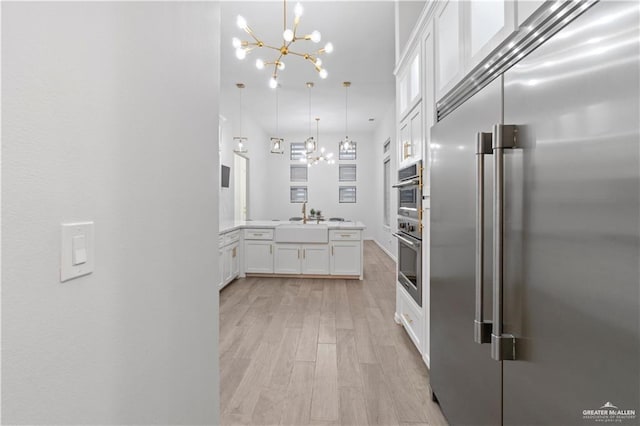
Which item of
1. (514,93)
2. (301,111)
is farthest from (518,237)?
(301,111)

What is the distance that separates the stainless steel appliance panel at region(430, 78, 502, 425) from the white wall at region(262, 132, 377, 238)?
27.8 feet

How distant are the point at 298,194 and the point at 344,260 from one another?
5675mm

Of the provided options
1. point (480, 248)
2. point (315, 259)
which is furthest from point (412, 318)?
point (315, 259)

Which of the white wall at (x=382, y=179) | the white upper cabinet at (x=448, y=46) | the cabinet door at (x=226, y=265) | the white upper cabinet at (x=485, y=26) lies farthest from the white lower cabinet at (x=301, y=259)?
the white upper cabinet at (x=485, y=26)

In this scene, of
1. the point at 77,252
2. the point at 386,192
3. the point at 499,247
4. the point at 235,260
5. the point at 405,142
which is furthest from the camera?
the point at 386,192

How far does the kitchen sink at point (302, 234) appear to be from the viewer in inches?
197

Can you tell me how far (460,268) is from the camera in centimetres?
146

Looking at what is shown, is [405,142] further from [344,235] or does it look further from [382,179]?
[382,179]

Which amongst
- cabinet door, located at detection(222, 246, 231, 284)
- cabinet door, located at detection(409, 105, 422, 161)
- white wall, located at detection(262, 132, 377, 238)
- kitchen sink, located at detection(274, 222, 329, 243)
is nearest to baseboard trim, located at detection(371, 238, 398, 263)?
white wall, located at detection(262, 132, 377, 238)

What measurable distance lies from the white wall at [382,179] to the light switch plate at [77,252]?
6.50 meters

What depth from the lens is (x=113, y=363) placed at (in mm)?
784

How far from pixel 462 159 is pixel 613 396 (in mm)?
990

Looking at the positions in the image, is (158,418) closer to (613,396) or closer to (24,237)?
(24,237)

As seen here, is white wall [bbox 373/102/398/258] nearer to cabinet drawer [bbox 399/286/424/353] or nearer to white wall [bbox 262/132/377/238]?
white wall [bbox 262/132/377/238]
